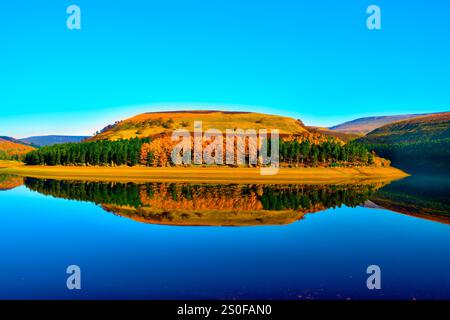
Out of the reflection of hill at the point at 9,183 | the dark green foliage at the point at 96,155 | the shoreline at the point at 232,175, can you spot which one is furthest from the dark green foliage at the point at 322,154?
the reflection of hill at the point at 9,183

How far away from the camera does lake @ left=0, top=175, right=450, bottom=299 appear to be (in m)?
19.0

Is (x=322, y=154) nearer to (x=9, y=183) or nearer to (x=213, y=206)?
(x=213, y=206)

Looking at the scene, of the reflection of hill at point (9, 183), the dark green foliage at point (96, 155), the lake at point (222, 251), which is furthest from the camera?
the dark green foliage at point (96, 155)

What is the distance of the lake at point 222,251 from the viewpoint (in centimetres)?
1900

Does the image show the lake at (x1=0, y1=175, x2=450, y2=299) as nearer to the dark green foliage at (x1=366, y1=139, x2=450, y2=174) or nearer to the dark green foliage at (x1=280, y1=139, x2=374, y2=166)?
the dark green foliage at (x1=280, y1=139, x2=374, y2=166)

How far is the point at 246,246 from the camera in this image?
28.5 m

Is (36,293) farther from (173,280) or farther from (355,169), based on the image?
(355,169)

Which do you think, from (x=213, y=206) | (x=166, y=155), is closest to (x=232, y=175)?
(x=166, y=155)

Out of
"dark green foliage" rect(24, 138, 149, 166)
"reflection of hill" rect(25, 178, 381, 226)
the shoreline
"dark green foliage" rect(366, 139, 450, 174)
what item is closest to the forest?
"dark green foliage" rect(24, 138, 149, 166)

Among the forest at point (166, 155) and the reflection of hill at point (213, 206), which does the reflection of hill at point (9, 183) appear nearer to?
the reflection of hill at point (213, 206)

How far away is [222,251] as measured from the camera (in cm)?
2675
